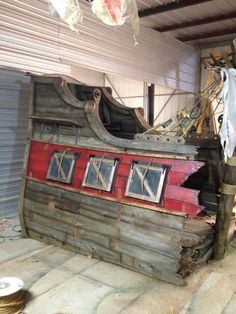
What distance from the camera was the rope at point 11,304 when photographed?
214 cm

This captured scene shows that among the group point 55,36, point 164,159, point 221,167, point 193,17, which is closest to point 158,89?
point 193,17

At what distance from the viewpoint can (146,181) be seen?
2.78 meters

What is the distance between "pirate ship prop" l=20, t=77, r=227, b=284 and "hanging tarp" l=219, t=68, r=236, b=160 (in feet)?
0.94

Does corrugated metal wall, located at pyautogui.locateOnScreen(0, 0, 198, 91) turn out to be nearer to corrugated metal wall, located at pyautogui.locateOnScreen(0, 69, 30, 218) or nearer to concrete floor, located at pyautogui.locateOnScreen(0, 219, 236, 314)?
corrugated metal wall, located at pyautogui.locateOnScreen(0, 69, 30, 218)

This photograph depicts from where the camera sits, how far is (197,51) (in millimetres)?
9500

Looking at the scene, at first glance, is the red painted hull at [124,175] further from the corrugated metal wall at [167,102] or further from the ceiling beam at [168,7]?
the corrugated metal wall at [167,102]

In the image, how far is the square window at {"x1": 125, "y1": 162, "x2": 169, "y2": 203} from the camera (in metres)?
2.71

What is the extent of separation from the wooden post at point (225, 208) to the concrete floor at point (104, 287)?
17cm

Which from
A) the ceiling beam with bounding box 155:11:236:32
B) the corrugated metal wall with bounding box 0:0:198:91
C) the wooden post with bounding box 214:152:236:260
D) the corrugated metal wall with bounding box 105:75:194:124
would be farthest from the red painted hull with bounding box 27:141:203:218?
the corrugated metal wall with bounding box 105:75:194:124

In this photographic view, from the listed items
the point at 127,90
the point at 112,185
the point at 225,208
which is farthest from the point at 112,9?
the point at 127,90

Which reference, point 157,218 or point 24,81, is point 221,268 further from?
point 24,81

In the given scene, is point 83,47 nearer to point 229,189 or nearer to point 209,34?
point 229,189

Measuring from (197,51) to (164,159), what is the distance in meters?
7.78

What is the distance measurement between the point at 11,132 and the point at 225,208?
9.84ft
